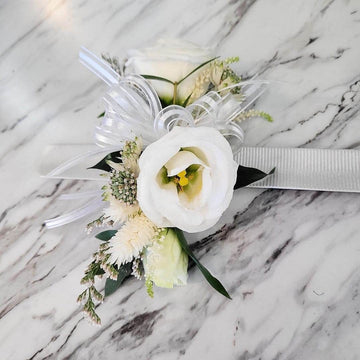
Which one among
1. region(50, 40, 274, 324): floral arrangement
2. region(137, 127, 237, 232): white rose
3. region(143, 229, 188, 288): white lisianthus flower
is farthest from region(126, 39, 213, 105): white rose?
region(143, 229, 188, 288): white lisianthus flower

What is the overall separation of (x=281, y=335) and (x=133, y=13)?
2.06 feet

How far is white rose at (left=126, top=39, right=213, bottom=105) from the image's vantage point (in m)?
0.59

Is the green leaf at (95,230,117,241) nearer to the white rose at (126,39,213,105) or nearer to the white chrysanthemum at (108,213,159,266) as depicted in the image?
the white chrysanthemum at (108,213,159,266)

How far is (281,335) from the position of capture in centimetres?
65

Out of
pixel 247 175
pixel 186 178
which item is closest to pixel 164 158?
pixel 186 178

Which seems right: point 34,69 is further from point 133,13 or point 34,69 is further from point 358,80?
point 358,80

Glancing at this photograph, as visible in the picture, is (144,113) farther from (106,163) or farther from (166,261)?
(166,261)

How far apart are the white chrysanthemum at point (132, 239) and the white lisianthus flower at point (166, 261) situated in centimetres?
2

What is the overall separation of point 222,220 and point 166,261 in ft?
0.48

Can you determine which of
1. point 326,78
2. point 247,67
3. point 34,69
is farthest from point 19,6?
point 326,78

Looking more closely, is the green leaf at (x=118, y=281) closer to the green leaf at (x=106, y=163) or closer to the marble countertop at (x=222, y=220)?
the marble countertop at (x=222, y=220)

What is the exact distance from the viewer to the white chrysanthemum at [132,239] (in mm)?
568

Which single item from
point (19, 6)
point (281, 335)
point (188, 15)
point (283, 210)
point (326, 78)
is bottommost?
point (281, 335)

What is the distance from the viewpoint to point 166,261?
60cm
